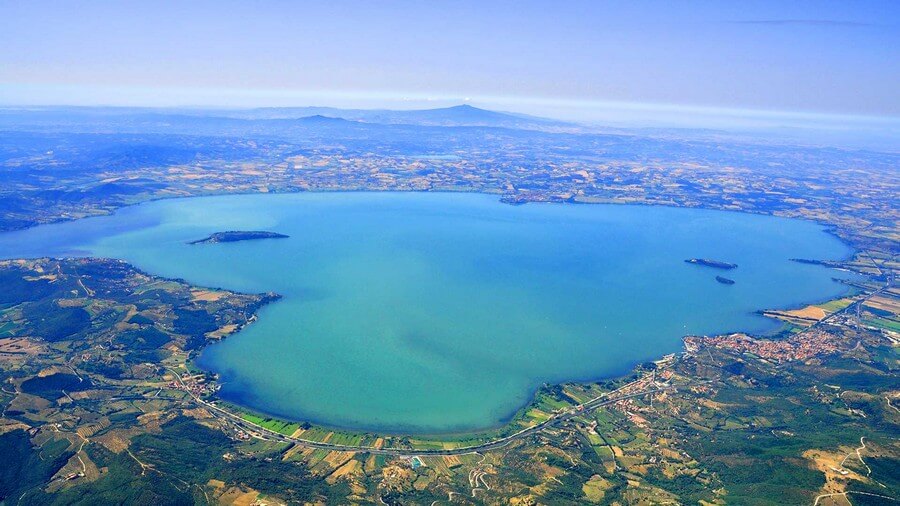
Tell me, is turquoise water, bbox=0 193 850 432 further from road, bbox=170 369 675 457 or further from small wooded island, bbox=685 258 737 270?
road, bbox=170 369 675 457

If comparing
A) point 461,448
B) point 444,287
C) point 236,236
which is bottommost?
point 461,448

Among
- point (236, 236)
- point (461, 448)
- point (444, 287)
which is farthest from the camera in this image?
point (236, 236)

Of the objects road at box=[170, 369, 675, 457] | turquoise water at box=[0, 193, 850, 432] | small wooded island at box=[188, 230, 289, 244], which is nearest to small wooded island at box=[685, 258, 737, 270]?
turquoise water at box=[0, 193, 850, 432]

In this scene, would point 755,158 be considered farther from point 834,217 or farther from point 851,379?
point 851,379

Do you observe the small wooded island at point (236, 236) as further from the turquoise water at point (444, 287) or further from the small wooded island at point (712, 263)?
the small wooded island at point (712, 263)

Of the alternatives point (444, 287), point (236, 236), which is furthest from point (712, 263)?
point (236, 236)

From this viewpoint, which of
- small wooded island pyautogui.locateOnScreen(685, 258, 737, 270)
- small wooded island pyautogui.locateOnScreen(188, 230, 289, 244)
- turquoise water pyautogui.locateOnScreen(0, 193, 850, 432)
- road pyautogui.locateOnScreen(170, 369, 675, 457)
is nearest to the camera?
road pyautogui.locateOnScreen(170, 369, 675, 457)

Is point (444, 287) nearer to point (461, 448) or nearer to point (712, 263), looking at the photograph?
point (461, 448)
